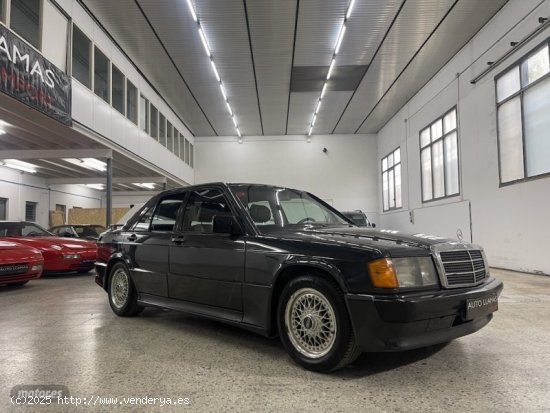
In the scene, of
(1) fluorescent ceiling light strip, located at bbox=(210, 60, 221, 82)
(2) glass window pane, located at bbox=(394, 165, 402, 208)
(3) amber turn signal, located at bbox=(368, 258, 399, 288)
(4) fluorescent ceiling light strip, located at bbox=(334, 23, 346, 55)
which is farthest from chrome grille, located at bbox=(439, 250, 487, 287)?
(2) glass window pane, located at bbox=(394, 165, 402, 208)

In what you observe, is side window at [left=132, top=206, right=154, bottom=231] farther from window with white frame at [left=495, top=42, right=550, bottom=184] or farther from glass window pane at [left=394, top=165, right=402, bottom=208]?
glass window pane at [left=394, top=165, right=402, bottom=208]

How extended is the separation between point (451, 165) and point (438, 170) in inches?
47.2

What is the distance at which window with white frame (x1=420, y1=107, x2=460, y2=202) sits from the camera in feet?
44.7

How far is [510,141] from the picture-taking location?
10.1 m

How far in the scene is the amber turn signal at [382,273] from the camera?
2695 millimetres

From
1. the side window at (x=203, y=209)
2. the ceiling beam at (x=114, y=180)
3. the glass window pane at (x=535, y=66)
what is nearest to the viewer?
the side window at (x=203, y=209)

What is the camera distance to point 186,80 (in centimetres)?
1555

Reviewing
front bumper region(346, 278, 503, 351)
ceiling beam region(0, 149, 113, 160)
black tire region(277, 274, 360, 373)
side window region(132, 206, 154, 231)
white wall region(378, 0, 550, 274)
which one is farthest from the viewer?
ceiling beam region(0, 149, 113, 160)

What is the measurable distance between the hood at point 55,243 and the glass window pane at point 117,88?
15.3 ft

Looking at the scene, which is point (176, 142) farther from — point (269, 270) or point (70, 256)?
point (269, 270)

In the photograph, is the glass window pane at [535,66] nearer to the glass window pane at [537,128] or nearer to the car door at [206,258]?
the glass window pane at [537,128]

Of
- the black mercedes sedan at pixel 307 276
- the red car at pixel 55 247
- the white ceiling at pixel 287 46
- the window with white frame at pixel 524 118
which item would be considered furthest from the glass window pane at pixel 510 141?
the red car at pixel 55 247

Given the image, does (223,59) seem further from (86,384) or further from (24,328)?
(86,384)

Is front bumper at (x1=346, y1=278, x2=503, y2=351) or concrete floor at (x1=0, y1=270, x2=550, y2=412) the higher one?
front bumper at (x1=346, y1=278, x2=503, y2=351)
